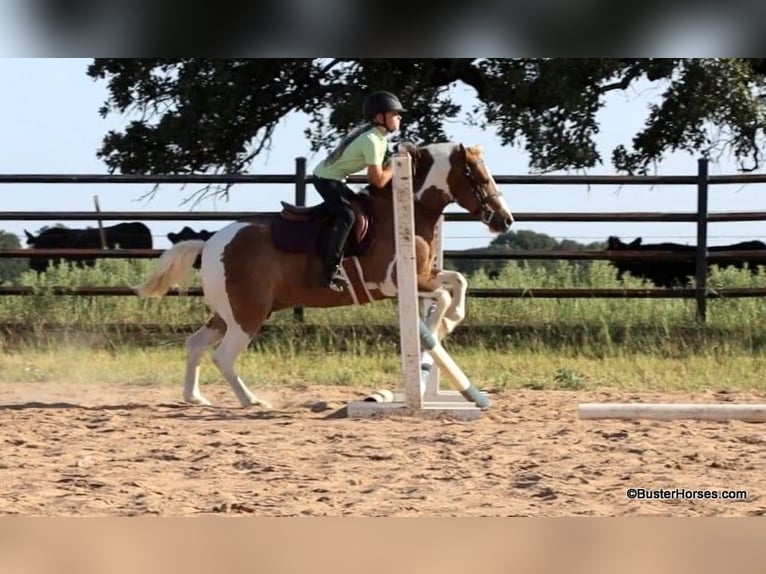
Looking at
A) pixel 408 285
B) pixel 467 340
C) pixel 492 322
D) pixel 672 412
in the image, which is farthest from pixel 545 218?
pixel 672 412

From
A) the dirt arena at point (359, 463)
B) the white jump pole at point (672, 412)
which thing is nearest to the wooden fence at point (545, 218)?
the dirt arena at point (359, 463)

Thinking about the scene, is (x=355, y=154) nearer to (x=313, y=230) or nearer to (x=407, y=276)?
(x=313, y=230)

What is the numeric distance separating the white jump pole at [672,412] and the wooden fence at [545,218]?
16.3 feet

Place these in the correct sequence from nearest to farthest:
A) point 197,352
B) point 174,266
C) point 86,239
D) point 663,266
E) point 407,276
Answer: point 407,276, point 197,352, point 174,266, point 663,266, point 86,239

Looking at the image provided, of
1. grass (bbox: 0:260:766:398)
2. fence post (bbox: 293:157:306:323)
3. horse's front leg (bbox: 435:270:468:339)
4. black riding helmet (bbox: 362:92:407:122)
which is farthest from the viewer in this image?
fence post (bbox: 293:157:306:323)

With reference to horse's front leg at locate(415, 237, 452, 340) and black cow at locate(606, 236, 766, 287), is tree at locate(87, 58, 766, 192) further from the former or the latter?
horse's front leg at locate(415, 237, 452, 340)

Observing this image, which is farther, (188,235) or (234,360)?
(188,235)

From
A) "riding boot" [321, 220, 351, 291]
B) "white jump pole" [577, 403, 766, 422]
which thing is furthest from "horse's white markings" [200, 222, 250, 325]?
"white jump pole" [577, 403, 766, 422]

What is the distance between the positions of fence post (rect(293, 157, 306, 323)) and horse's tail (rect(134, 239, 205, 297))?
10.6ft

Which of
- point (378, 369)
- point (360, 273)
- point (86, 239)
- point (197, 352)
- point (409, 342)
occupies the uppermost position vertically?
point (86, 239)

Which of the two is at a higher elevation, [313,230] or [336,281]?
[313,230]

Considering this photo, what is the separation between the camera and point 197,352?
8.19m

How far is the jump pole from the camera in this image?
279 inches

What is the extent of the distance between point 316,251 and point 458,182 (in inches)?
41.9
